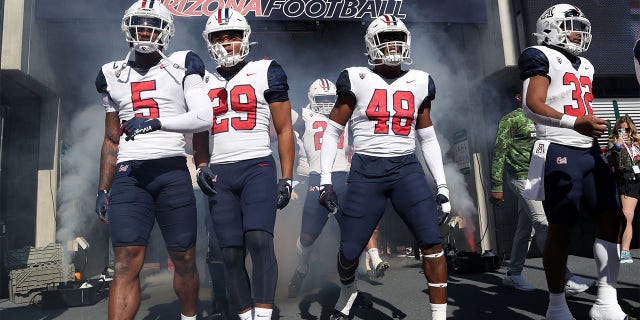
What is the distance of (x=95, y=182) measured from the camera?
817 cm

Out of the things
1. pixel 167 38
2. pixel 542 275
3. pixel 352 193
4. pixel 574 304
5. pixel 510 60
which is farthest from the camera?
pixel 510 60

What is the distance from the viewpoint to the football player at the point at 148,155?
115 inches

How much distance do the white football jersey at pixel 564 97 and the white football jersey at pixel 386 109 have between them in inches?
32.7

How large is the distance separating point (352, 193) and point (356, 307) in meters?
1.46

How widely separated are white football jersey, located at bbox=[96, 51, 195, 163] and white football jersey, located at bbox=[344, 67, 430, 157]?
1.15m

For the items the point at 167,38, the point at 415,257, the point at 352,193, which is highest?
the point at 167,38

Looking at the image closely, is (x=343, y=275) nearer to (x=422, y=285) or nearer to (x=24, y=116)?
(x=422, y=285)

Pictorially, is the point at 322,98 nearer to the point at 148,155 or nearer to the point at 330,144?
the point at 330,144

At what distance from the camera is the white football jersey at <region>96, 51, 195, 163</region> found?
3039 mm

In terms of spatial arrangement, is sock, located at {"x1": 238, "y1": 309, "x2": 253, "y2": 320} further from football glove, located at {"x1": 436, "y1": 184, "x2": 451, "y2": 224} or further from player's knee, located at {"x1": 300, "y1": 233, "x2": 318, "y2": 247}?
player's knee, located at {"x1": 300, "y1": 233, "x2": 318, "y2": 247}

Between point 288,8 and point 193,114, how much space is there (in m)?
4.88

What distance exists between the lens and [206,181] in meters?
3.09

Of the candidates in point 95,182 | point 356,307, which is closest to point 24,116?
point 95,182

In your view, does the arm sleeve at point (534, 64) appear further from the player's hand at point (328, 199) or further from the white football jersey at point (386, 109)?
the player's hand at point (328, 199)
